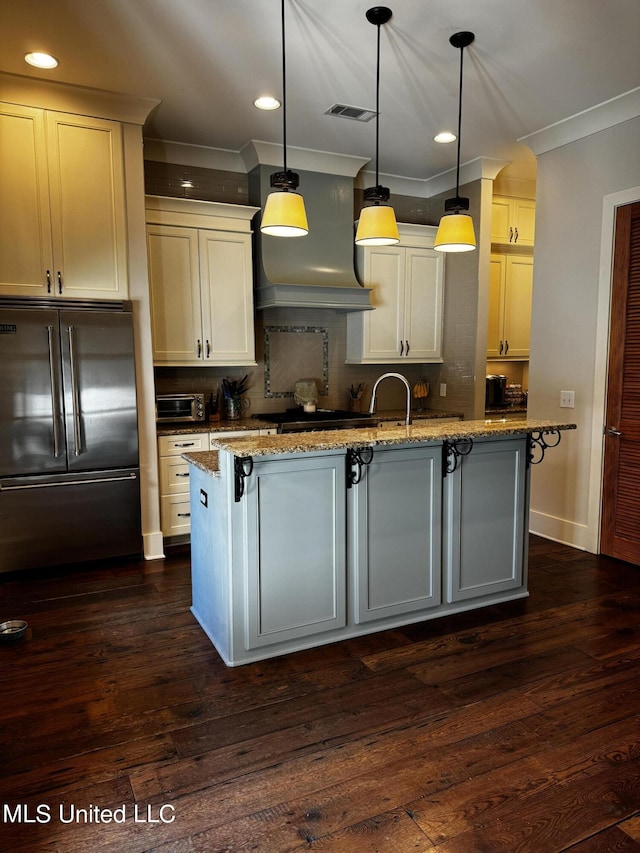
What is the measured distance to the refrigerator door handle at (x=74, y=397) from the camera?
3684mm

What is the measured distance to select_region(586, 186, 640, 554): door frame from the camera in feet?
12.8

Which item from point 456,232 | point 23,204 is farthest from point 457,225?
point 23,204

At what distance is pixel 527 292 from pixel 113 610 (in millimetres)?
4658

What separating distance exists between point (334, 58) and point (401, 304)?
242cm

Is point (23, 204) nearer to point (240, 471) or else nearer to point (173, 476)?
point (173, 476)

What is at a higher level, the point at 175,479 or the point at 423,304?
the point at 423,304

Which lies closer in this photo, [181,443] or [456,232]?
[456,232]

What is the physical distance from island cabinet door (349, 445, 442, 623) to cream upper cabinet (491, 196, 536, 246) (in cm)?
338

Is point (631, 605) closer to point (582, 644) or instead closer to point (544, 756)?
point (582, 644)

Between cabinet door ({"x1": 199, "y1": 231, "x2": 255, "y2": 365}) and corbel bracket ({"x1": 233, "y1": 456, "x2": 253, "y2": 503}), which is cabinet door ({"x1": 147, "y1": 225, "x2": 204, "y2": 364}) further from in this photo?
corbel bracket ({"x1": 233, "y1": 456, "x2": 253, "y2": 503})

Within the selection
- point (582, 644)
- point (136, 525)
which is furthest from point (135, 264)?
point (582, 644)

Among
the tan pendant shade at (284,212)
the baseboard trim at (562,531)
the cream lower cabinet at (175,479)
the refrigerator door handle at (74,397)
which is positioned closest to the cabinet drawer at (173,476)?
the cream lower cabinet at (175,479)

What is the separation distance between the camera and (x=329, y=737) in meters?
2.16

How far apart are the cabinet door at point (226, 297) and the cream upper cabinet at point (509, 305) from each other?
2.36 m
